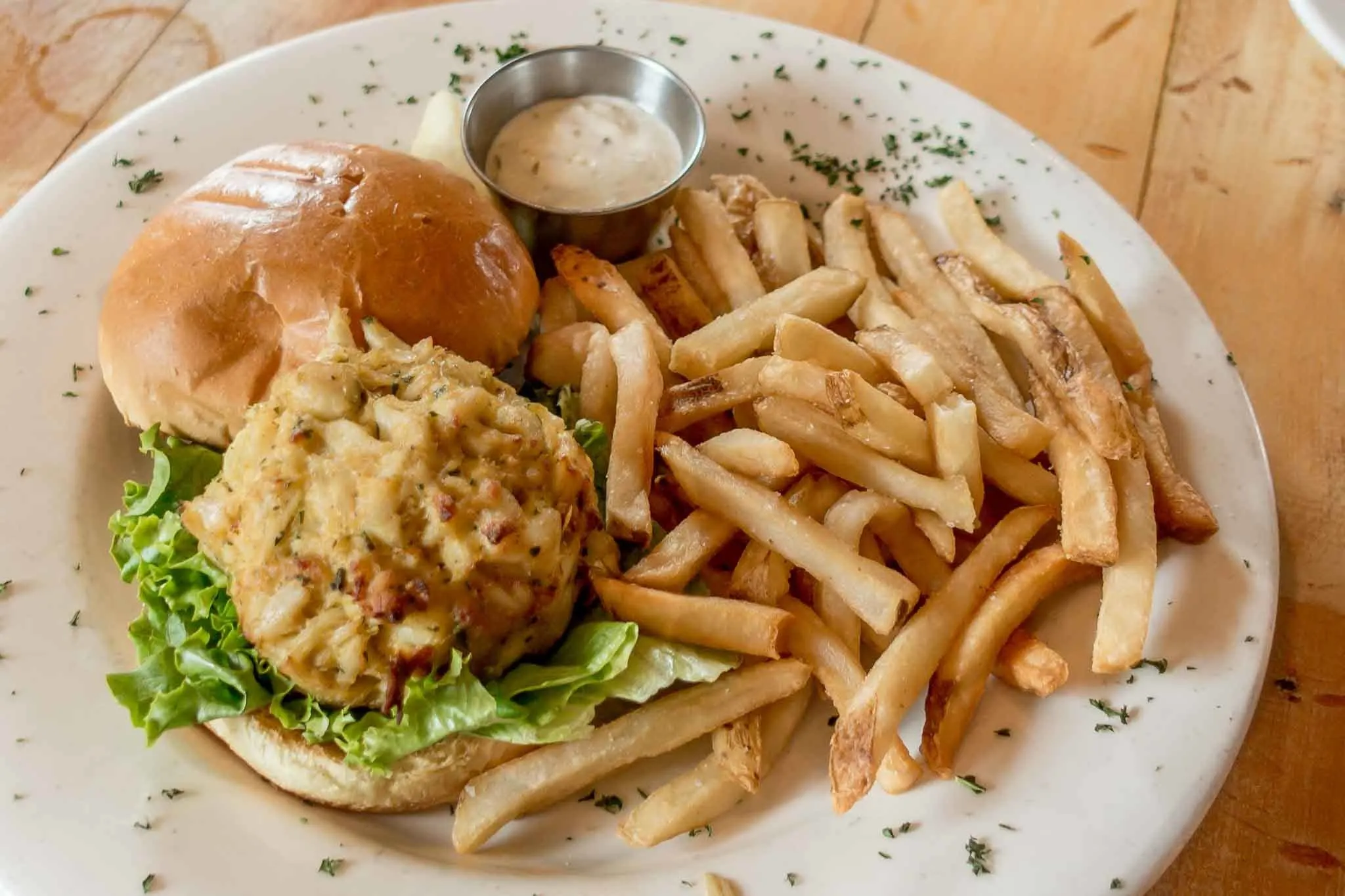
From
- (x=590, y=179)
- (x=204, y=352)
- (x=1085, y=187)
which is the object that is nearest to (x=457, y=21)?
(x=590, y=179)

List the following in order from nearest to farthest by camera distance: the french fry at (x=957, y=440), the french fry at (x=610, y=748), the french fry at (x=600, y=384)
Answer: the french fry at (x=610, y=748) → the french fry at (x=957, y=440) → the french fry at (x=600, y=384)

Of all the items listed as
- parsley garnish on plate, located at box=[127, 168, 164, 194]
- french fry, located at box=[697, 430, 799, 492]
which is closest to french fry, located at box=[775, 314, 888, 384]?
french fry, located at box=[697, 430, 799, 492]

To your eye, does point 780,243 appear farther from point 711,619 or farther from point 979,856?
point 979,856

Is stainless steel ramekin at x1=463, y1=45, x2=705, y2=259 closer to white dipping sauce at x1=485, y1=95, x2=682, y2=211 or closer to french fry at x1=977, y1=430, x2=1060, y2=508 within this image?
white dipping sauce at x1=485, y1=95, x2=682, y2=211

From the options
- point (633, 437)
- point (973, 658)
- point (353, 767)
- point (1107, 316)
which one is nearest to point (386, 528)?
point (353, 767)

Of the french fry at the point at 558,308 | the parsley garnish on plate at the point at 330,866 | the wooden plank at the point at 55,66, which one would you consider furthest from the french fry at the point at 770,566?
the wooden plank at the point at 55,66

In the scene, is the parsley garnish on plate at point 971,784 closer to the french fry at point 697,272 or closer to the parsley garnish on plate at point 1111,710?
the parsley garnish on plate at point 1111,710
